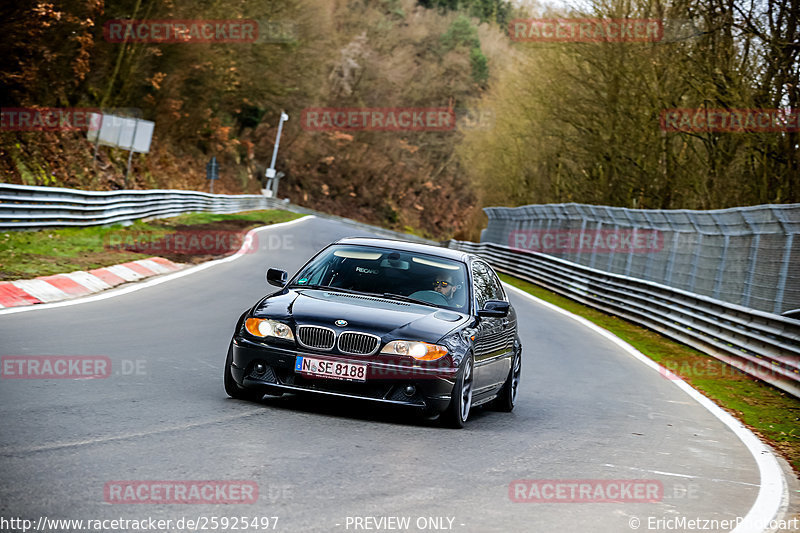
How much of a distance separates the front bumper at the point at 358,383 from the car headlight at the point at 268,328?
0.09m

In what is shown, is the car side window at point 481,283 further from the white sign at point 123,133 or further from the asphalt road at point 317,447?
the white sign at point 123,133

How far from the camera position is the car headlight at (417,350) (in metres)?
8.02

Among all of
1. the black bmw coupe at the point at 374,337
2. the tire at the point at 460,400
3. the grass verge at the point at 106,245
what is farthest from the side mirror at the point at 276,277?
the grass verge at the point at 106,245

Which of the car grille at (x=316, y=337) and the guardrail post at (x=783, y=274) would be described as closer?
the car grille at (x=316, y=337)

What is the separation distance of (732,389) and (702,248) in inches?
279

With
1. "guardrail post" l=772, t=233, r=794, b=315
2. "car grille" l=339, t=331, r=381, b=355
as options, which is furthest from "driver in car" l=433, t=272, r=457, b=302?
"guardrail post" l=772, t=233, r=794, b=315

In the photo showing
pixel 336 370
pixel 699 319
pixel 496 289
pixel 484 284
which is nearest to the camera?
pixel 336 370

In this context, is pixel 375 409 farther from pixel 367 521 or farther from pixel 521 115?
pixel 521 115

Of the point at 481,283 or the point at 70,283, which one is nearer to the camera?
the point at 481,283

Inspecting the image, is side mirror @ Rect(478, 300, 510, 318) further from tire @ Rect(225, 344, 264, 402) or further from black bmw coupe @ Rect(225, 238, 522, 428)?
tire @ Rect(225, 344, 264, 402)

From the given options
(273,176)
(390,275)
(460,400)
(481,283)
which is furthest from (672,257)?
(273,176)

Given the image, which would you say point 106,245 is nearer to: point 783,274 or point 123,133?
point 783,274

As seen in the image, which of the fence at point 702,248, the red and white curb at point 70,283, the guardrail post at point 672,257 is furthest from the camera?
the guardrail post at point 672,257

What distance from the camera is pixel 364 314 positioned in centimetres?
830
